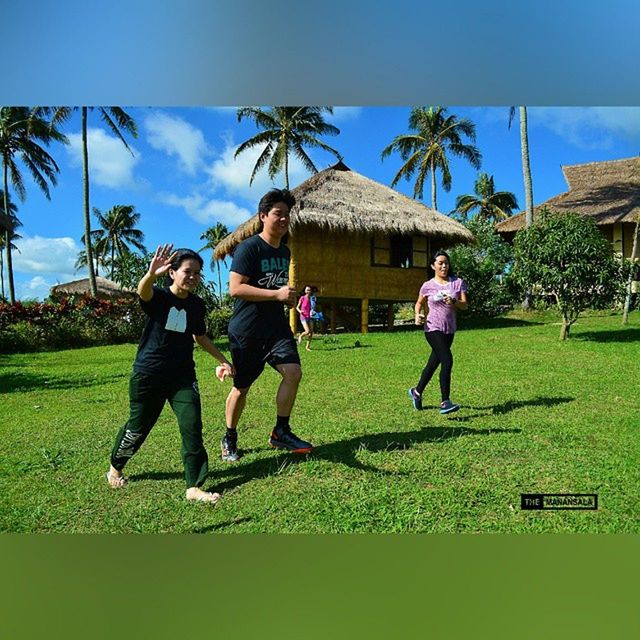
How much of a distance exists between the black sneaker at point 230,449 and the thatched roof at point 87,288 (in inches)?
33.1

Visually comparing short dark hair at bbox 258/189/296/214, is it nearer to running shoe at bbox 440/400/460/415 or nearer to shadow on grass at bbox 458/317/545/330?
running shoe at bbox 440/400/460/415

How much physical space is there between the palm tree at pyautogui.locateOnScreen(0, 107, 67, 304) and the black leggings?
2.08 meters

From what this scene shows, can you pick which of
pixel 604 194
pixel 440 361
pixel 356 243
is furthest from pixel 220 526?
pixel 604 194

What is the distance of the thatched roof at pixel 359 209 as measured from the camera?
3012 millimetres

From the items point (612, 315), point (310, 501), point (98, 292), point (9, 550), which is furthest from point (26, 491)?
point (612, 315)

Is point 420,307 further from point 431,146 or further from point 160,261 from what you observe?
point 160,261

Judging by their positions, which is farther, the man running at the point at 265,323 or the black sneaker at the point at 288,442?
the black sneaker at the point at 288,442

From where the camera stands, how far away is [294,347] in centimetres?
256

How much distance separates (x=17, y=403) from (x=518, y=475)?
2360 millimetres

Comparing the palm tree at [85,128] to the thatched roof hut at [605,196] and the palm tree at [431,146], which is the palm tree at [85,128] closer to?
the palm tree at [431,146]

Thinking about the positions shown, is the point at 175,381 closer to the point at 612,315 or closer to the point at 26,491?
the point at 26,491

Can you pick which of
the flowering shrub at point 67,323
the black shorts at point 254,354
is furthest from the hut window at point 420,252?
the flowering shrub at point 67,323

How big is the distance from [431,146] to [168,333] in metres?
1.89

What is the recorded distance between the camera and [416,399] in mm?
2998
